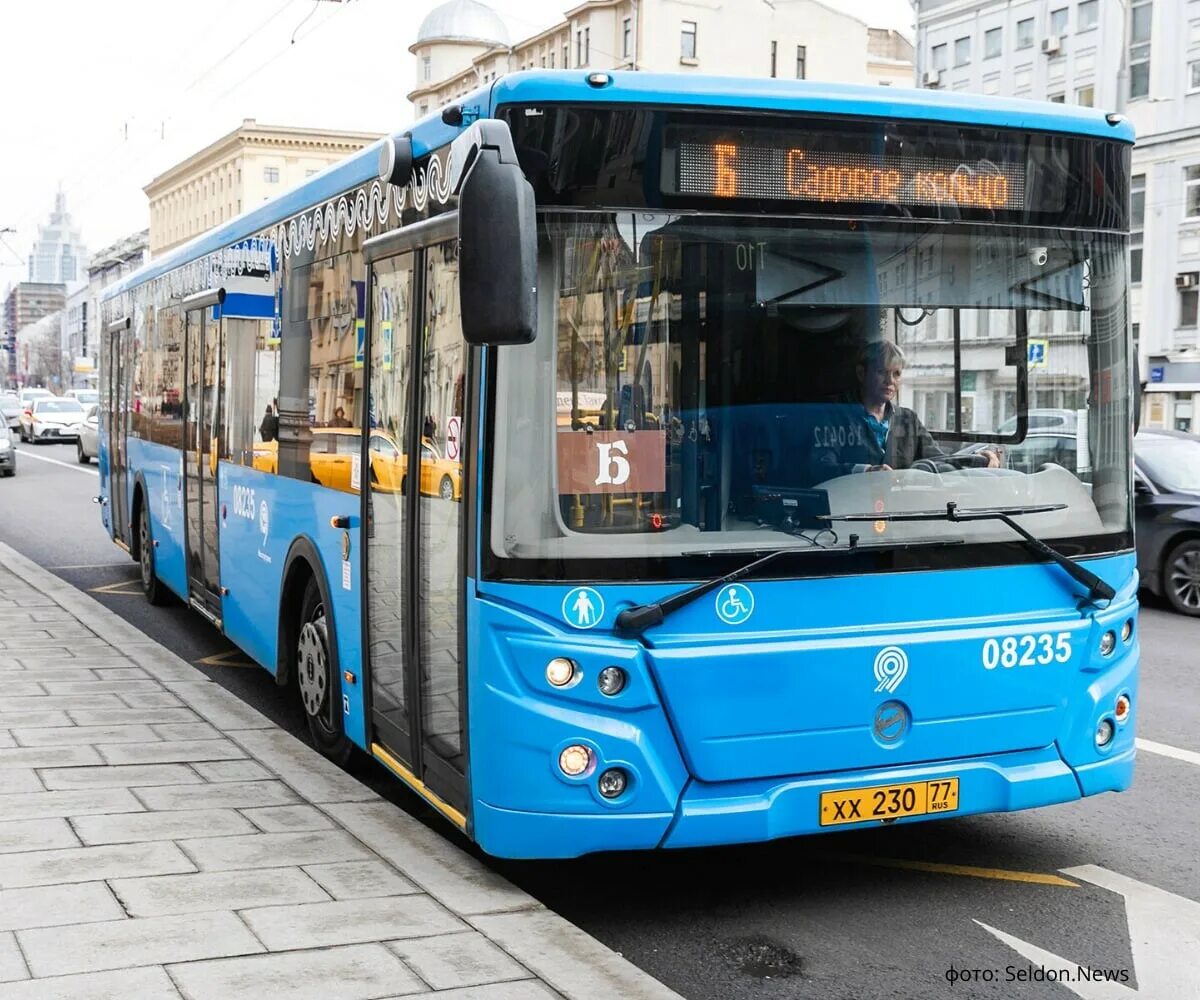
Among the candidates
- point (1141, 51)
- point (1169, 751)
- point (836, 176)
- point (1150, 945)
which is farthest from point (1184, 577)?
point (1141, 51)

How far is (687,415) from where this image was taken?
510 centimetres

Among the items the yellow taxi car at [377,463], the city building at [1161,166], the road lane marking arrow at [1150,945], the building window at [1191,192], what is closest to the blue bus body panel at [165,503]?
the yellow taxi car at [377,463]

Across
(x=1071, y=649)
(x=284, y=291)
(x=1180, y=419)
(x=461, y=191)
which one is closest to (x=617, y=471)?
(x=461, y=191)

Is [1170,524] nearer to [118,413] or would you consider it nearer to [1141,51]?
[118,413]

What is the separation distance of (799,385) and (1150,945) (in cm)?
213

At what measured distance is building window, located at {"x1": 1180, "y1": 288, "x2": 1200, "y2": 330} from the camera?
45500 mm

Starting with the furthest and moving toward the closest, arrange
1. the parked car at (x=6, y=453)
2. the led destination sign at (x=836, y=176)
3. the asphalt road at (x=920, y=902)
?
1. the parked car at (x=6, y=453)
2. the led destination sign at (x=836, y=176)
3. the asphalt road at (x=920, y=902)

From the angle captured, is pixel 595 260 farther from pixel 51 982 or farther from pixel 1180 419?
pixel 1180 419

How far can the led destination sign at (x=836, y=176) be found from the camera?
5.10 m

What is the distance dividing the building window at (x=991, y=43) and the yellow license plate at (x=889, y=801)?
5344 cm

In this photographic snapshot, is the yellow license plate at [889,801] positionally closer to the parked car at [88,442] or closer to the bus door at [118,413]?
the bus door at [118,413]

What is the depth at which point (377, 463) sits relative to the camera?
635cm

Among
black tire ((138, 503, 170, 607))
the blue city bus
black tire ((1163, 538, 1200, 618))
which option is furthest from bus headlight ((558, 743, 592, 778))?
black tire ((1163, 538, 1200, 618))

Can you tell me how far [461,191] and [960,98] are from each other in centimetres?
187
